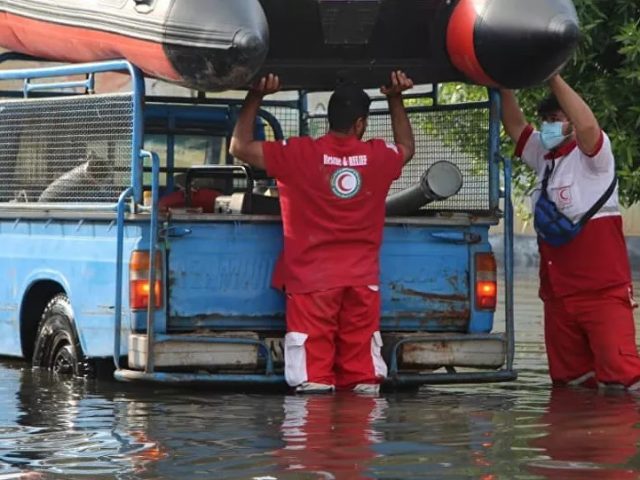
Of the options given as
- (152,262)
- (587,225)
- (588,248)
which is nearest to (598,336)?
(588,248)

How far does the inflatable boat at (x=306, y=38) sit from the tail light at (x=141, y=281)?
A: 3.24ft

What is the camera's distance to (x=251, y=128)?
10797mm

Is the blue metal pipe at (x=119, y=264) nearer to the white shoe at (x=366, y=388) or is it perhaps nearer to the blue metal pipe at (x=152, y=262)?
the blue metal pipe at (x=152, y=262)

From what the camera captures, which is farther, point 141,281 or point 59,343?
point 59,343

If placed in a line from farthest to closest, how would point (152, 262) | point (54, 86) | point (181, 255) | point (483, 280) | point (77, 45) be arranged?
point (54, 86) < point (483, 280) < point (77, 45) < point (181, 255) < point (152, 262)

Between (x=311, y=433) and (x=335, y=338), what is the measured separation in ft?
5.34

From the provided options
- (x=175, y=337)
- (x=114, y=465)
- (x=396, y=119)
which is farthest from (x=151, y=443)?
(x=396, y=119)

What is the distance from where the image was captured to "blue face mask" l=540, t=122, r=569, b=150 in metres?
11.0

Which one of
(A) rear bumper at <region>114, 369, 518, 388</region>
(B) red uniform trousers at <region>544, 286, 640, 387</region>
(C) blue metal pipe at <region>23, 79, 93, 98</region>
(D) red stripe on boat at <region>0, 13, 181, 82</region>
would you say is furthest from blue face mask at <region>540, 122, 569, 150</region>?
(C) blue metal pipe at <region>23, 79, 93, 98</region>

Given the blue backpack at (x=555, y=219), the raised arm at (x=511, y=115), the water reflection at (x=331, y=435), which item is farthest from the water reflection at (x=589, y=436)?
the raised arm at (x=511, y=115)

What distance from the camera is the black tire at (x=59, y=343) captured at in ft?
37.5

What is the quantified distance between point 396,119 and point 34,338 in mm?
2858

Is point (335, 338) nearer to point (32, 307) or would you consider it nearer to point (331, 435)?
point (331, 435)

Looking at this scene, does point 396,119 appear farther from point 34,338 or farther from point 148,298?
point 34,338
